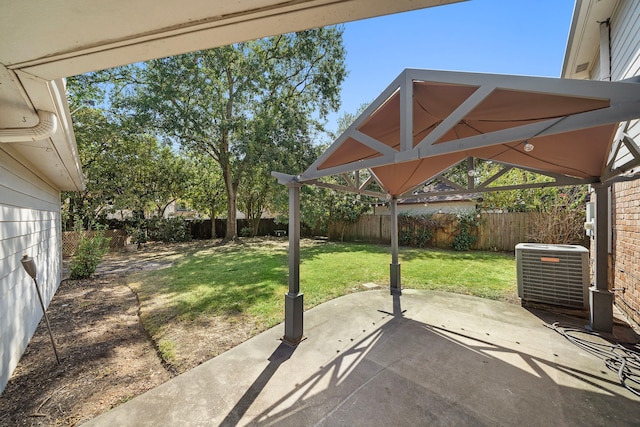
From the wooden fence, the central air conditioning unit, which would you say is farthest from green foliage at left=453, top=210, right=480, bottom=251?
the central air conditioning unit

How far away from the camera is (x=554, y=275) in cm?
423

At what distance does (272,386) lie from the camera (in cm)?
252

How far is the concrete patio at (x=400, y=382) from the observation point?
6.98 feet

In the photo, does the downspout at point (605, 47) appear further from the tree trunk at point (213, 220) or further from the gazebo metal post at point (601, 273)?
the tree trunk at point (213, 220)

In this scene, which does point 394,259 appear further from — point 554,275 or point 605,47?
point 605,47

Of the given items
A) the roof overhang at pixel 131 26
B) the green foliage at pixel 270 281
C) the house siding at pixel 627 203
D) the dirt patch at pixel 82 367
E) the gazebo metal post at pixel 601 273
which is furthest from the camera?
the green foliage at pixel 270 281

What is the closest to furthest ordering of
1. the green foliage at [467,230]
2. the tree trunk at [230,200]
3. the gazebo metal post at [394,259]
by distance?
the gazebo metal post at [394,259]
the green foliage at [467,230]
the tree trunk at [230,200]

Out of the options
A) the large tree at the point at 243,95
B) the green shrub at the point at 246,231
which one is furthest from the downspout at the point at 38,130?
the green shrub at the point at 246,231

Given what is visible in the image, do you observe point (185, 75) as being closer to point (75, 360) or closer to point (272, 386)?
point (75, 360)

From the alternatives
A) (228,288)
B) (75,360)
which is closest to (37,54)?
(75,360)

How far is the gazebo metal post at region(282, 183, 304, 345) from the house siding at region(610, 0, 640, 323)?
14.5ft

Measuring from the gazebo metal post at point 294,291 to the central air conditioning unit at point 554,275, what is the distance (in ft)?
13.0

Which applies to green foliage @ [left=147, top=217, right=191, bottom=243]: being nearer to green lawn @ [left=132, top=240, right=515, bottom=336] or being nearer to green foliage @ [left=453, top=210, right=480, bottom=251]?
green lawn @ [left=132, top=240, right=515, bottom=336]

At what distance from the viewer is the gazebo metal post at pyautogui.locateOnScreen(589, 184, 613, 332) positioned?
135 inches
